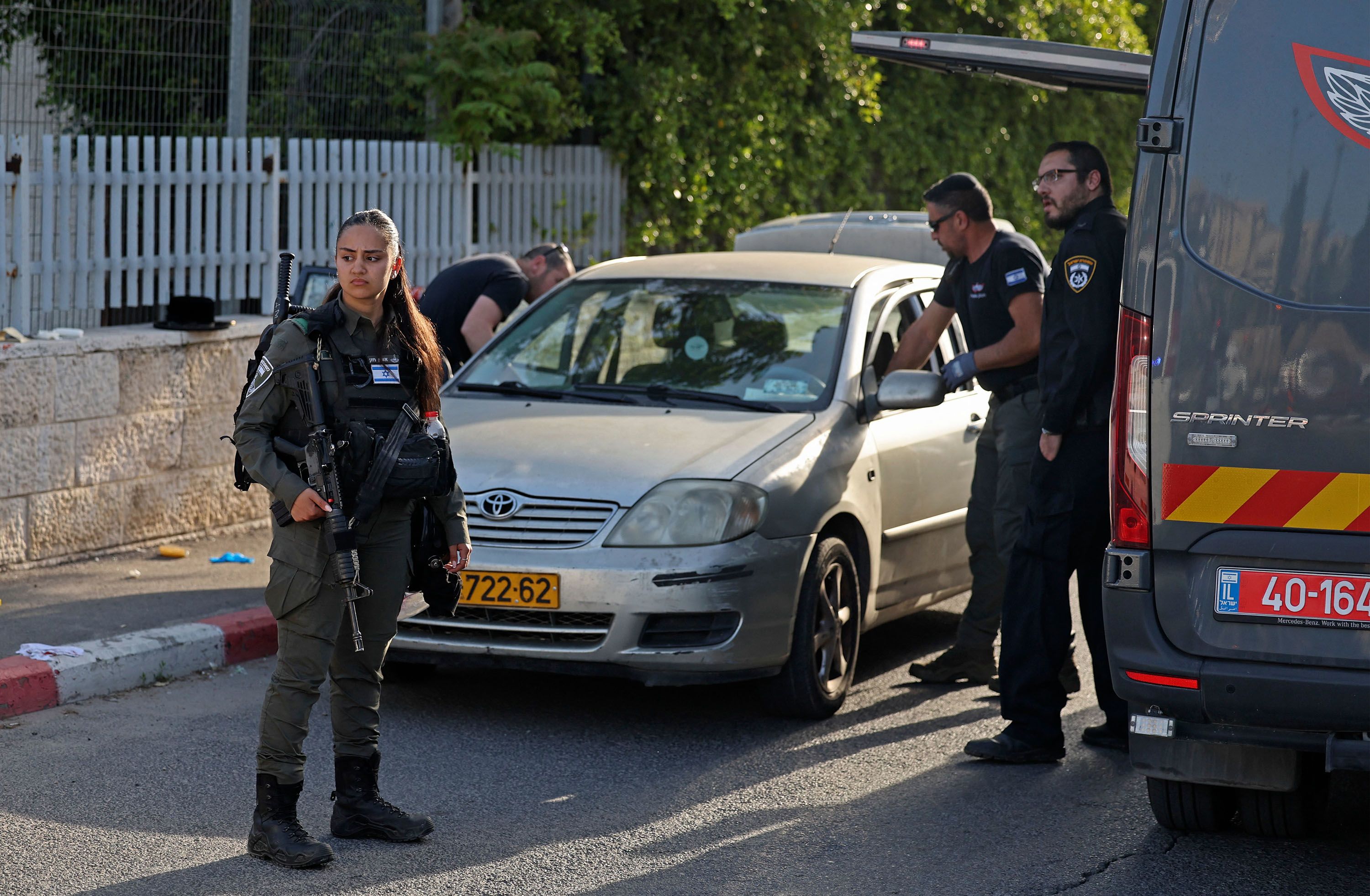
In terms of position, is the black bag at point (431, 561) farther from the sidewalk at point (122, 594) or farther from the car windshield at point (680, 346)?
the sidewalk at point (122, 594)

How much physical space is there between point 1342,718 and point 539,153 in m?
8.87

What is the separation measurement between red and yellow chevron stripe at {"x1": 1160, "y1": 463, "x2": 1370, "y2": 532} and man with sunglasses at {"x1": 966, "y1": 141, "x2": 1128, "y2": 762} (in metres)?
1.22

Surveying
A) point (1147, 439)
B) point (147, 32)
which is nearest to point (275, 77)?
point (147, 32)

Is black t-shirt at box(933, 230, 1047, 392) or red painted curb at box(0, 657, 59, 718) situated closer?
red painted curb at box(0, 657, 59, 718)

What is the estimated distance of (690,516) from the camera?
18.8 ft

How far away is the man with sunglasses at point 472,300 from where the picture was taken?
25.5 feet

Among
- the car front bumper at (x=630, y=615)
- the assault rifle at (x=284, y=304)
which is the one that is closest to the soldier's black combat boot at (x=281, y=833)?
the assault rifle at (x=284, y=304)

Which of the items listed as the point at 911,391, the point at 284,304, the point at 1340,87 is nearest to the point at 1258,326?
the point at 1340,87

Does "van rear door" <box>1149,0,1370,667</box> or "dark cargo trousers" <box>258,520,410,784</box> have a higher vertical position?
"van rear door" <box>1149,0,1370,667</box>

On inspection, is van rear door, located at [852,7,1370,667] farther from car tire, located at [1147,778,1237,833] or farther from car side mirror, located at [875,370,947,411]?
car side mirror, located at [875,370,947,411]

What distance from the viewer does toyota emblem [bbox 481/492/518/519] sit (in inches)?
227

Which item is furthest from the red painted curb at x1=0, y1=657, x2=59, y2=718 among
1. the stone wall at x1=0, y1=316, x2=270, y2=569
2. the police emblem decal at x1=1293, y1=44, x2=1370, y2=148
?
the police emblem decal at x1=1293, y1=44, x2=1370, y2=148

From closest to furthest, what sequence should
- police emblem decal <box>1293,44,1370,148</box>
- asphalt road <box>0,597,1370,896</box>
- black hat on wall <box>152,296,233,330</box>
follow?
1. police emblem decal <box>1293,44,1370,148</box>
2. asphalt road <box>0,597,1370,896</box>
3. black hat on wall <box>152,296,233,330</box>

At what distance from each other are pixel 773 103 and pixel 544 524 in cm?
881
